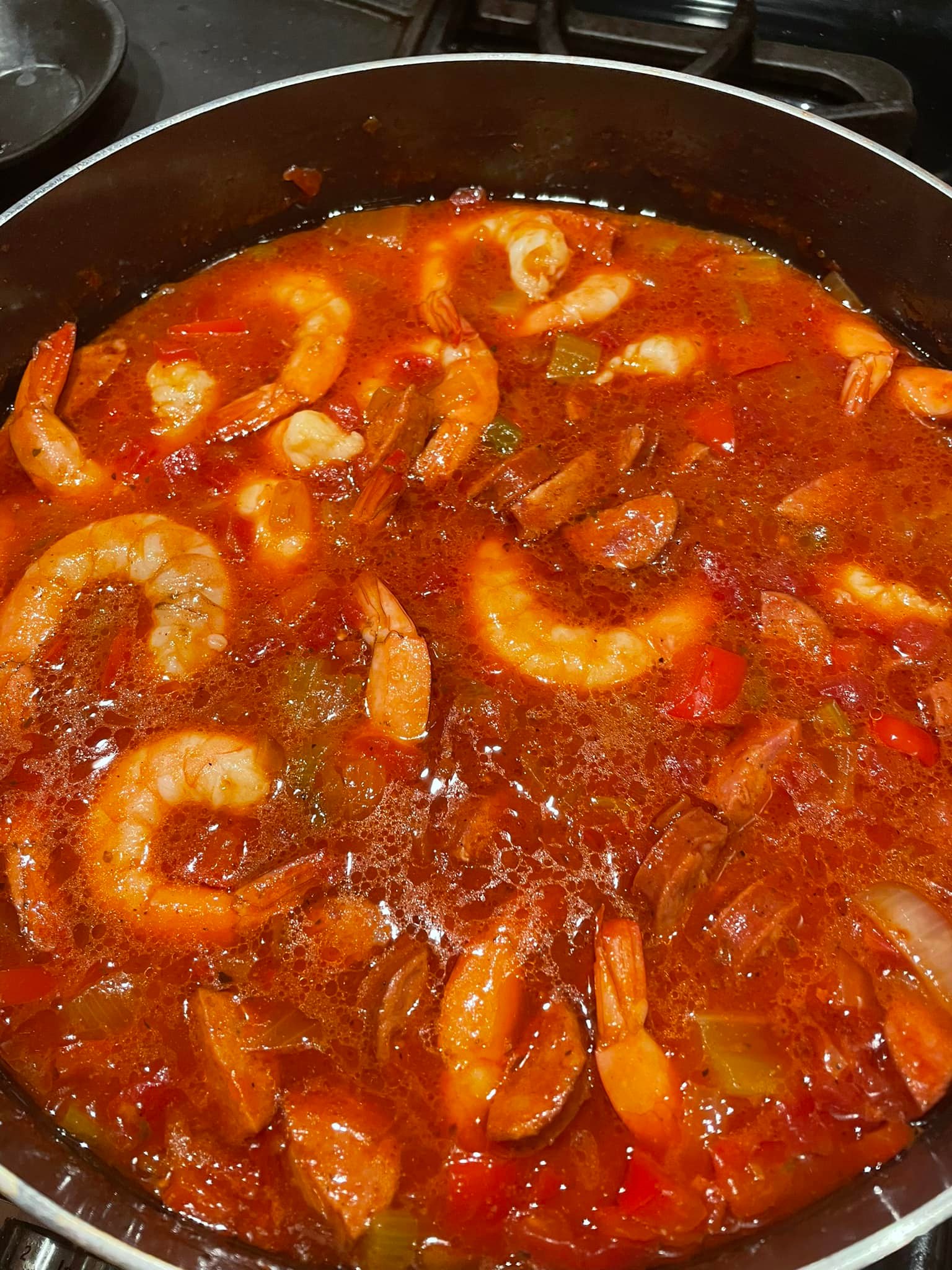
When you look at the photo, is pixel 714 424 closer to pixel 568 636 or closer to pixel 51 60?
pixel 568 636

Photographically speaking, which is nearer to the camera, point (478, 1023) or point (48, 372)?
point (478, 1023)

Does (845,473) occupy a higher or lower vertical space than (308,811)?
higher

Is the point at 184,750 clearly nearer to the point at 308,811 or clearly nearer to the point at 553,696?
the point at 308,811

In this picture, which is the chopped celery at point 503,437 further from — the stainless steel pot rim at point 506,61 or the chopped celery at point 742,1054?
the chopped celery at point 742,1054

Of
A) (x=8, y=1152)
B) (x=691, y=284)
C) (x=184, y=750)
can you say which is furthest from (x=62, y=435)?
(x=691, y=284)

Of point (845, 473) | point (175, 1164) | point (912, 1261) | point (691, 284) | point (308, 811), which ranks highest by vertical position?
point (691, 284)

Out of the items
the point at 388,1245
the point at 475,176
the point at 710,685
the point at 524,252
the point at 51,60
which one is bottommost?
the point at 388,1245

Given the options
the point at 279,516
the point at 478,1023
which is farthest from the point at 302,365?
the point at 478,1023

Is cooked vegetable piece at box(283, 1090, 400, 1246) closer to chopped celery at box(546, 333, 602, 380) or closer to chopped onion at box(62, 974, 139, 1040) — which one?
chopped onion at box(62, 974, 139, 1040)
